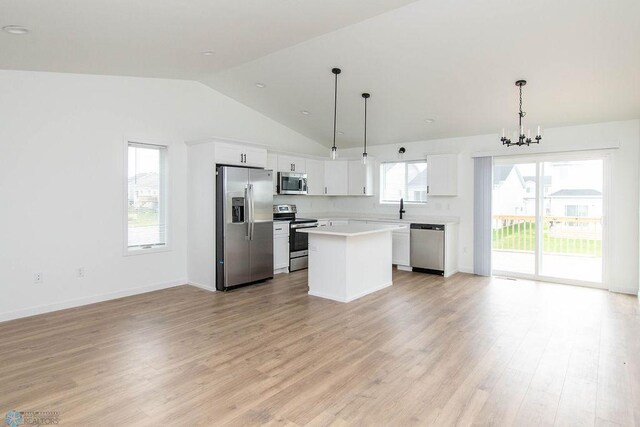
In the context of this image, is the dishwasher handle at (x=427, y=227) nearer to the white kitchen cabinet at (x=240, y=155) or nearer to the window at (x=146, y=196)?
the white kitchen cabinet at (x=240, y=155)

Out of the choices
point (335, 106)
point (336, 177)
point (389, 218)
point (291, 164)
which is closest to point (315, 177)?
point (336, 177)

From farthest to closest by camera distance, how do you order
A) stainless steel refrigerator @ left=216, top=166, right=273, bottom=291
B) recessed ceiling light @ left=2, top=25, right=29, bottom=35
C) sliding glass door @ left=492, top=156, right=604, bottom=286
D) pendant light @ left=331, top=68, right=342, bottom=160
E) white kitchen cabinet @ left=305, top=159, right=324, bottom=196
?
1. white kitchen cabinet @ left=305, top=159, right=324, bottom=196
2. sliding glass door @ left=492, top=156, right=604, bottom=286
3. stainless steel refrigerator @ left=216, top=166, right=273, bottom=291
4. pendant light @ left=331, top=68, right=342, bottom=160
5. recessed ceiling light @ left=2, top=25, right=29, bottom=35

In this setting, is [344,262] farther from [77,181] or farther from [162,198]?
[77,181]

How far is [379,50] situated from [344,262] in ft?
8.26

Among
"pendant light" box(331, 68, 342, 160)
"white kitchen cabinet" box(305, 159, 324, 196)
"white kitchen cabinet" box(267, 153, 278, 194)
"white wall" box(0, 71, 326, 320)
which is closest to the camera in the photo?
"white wall" box(0, 71, 326, 320)

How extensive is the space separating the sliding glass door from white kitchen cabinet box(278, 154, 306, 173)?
3397mm

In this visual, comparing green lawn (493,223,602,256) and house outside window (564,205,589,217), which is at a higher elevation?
house outside window (564,205,589,217)

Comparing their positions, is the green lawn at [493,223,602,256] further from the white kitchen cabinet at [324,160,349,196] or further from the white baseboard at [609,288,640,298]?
the white kitchen cabinet at [324,160,349,196]

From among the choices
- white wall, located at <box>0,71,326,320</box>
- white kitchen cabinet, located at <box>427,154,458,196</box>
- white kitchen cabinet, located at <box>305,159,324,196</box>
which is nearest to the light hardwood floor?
white wall, located at <box>0,71,326,320</box>

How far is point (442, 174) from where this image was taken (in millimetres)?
6387

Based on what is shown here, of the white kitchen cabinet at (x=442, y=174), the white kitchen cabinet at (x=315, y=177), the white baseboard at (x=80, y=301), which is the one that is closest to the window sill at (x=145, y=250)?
the white baseboard at (x=80, y=301)

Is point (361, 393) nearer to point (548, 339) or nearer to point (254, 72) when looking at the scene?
point (548, 339)

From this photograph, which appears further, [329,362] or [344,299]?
[344,299]

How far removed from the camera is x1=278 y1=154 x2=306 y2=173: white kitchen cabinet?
6504 millimetres
